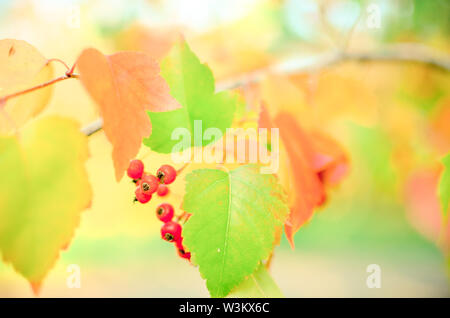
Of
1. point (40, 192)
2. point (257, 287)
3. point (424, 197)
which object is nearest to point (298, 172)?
point (257, 287)

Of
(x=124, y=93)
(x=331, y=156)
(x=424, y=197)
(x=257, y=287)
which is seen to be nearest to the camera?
(x=124, y=93)

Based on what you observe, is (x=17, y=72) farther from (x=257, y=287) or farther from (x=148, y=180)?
(x=257, y=287)

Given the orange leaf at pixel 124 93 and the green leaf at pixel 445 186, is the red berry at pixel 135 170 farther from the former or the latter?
the green leaf at pixel 445 186

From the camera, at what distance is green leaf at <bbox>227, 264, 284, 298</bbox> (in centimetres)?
44

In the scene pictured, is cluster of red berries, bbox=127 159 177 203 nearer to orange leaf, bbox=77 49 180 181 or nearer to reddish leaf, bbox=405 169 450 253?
orange leaf, bbox=77 49 180 181

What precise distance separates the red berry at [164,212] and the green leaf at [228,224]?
7cm

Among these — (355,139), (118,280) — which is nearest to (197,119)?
(355,139)

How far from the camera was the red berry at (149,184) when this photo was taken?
0.37 metres

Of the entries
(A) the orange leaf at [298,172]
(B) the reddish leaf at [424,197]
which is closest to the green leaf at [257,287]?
(A) the orange leaf at [298,172]

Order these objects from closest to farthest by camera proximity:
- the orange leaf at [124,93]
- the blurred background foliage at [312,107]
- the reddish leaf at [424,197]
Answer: the orange leaf at [124,93] → the blurred background foliage at [312,107] → the reddish leaf at [424,197]

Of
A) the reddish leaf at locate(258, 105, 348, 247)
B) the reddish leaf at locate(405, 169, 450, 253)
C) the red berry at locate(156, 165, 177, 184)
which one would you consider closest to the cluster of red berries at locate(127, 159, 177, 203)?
the red berry at locate(156, 165, 177, 184)

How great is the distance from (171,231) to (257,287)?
13cm

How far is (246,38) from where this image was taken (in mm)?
1526

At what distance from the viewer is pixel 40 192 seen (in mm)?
349
